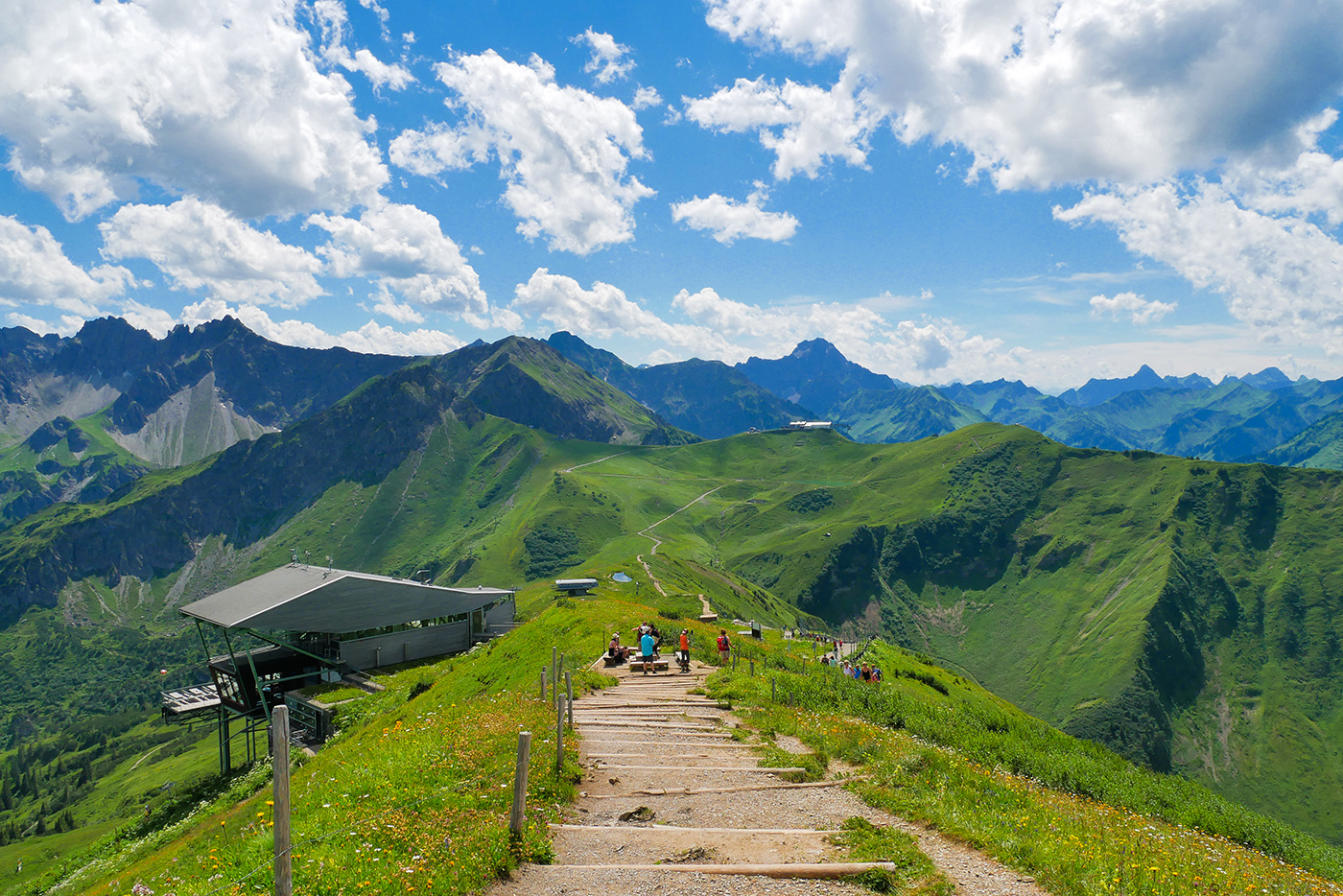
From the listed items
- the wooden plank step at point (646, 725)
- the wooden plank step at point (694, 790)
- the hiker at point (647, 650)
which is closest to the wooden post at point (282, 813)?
the wooden plank step at point (694, 790)

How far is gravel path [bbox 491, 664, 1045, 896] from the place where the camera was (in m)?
12.5

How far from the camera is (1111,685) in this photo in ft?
643

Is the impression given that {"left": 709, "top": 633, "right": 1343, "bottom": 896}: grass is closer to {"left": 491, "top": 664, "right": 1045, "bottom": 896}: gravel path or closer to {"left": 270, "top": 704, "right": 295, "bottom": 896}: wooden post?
{"left": 491, "top": 664, "right": 1045, "bottom": 896}: gravel path

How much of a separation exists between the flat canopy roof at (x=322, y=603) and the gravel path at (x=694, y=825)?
126 feet

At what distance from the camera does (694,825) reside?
50.5 ft

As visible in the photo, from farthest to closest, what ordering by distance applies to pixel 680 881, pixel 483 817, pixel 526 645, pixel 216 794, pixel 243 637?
pixel 243 637 → pixel 526 645 → pixel 216 794 → pixel 483 817 → pixel 680 881

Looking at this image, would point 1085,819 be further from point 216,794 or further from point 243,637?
point 243,637

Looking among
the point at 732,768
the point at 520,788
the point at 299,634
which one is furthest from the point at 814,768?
the point at 299,634

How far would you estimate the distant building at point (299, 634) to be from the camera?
167 ft

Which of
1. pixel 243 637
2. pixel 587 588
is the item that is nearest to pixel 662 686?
pixel 243 637

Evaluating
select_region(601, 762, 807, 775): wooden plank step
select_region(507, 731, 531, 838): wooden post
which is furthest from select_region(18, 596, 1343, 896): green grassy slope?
select_region(601, 762, 807, 775): wooden plank step

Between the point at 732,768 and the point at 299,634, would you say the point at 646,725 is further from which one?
the point at 299,634

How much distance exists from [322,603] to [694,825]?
47.2m

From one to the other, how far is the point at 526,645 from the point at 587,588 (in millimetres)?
61769
